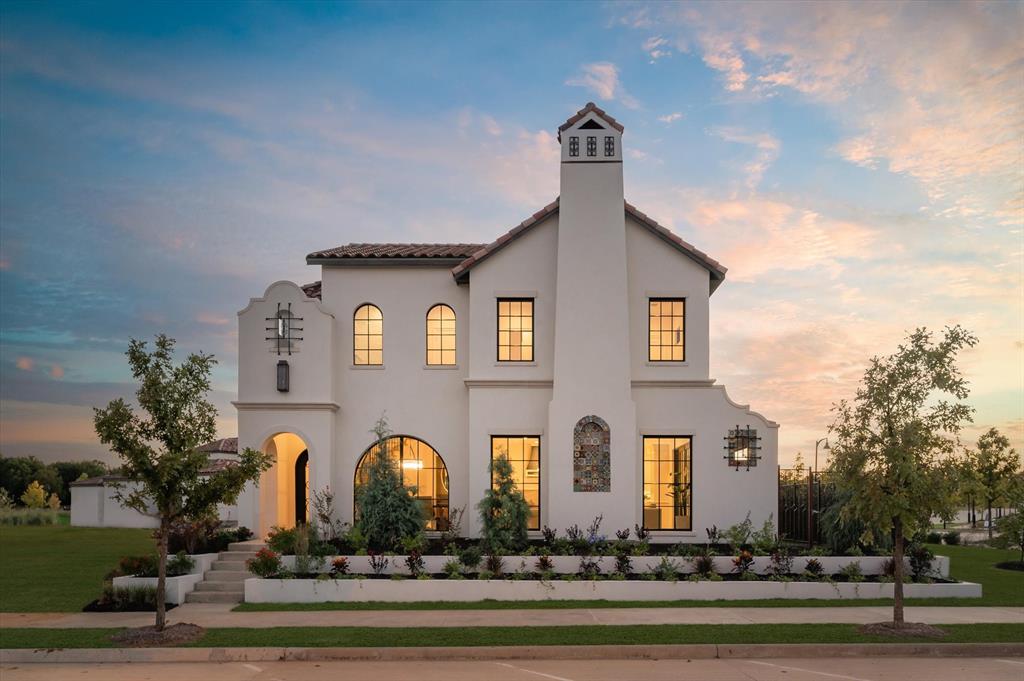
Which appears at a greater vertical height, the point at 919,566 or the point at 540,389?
the point at 540,389

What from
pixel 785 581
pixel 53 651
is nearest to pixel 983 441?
pixel 785 581

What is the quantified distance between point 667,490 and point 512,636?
28.7 ft

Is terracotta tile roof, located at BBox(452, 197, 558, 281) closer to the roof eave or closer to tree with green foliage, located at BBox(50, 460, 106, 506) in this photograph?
the roof eave

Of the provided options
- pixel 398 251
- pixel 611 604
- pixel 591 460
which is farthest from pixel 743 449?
pixel 398 251

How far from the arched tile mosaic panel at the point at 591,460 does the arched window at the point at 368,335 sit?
5.87 meters

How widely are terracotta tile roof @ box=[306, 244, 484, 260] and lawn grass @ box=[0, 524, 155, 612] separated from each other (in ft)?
28.8

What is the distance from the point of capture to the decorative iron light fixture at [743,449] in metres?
20.2

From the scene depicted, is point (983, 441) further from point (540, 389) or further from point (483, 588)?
point (483, 588)

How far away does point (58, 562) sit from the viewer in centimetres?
2261

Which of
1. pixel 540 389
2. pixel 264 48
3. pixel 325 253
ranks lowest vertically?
pixel 540 389

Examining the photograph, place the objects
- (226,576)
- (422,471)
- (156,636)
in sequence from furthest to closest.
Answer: (422,471) → (226,576) → (156,636)

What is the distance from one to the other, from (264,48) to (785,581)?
57.1ft

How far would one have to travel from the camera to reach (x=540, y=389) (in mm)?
20484

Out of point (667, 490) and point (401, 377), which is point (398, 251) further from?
point (667, 490)
